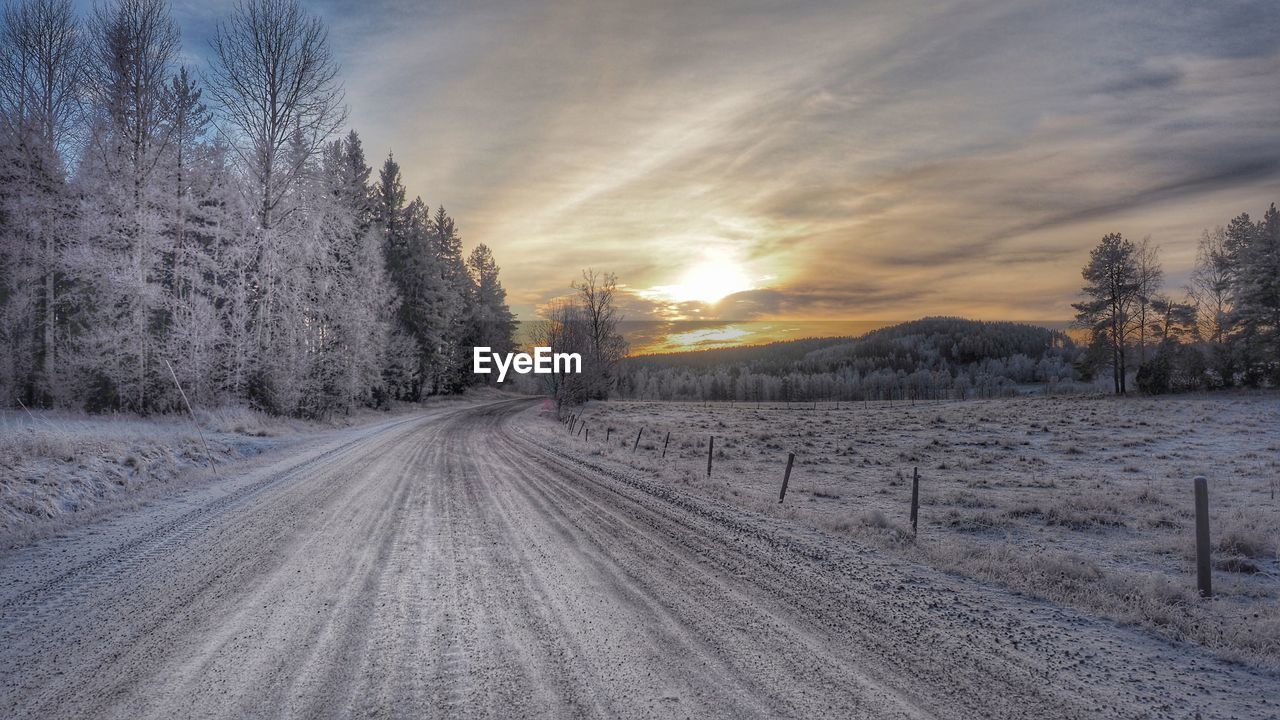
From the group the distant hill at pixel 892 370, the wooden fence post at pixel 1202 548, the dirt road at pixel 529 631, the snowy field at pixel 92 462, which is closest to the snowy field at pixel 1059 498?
the wooden fence post at pixel 1202 548

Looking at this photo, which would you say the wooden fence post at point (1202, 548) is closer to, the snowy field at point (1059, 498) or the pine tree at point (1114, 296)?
the snowy field at point (1059, 498)

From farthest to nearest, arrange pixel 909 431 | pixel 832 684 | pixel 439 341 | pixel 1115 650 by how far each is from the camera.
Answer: pixel 439 341 < pixel 909 431 < pixel 1115 650 < pixel 832 684

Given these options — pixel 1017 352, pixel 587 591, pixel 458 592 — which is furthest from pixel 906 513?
pixel 1017 352

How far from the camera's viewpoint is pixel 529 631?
488 cm

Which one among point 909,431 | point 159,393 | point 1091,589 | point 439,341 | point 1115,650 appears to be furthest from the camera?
point 439,341

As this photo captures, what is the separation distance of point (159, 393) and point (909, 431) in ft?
126

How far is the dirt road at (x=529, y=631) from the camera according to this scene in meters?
3.85

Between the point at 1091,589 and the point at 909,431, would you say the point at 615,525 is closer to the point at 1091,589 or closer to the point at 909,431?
the point at 1091,589

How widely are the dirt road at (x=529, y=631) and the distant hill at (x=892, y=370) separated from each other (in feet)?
346

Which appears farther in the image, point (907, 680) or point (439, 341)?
point (439, 341)

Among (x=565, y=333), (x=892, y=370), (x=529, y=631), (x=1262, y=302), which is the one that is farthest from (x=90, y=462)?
(x=892, y=370)

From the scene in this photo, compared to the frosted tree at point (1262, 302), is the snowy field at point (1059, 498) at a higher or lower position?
lower

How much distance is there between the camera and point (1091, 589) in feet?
22.2

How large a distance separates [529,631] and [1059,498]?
1578 centimetres
